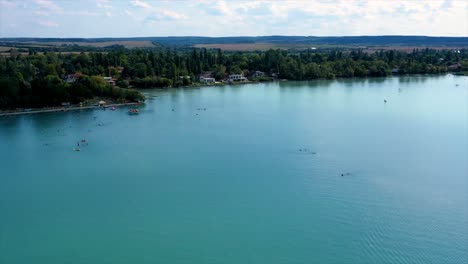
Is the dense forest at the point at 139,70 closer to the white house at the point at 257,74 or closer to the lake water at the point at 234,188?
the white house at the point at 257,74

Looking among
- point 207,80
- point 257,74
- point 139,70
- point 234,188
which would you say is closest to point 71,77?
point 139,70

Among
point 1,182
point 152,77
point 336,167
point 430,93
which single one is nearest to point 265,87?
point 152,77

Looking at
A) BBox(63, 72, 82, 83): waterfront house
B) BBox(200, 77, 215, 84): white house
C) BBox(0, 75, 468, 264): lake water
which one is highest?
BBox(63, 72, 82, 83): waterfront house

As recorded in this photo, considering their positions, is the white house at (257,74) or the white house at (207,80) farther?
the white house at (257,74)

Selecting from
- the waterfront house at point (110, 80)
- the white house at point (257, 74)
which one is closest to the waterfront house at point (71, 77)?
the waterfront house at point (110, 80)

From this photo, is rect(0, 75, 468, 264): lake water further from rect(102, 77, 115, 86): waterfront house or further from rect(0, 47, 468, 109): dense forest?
rect(102, 77, 115, 86): waterfront house

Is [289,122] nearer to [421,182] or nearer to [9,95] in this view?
[421,182]

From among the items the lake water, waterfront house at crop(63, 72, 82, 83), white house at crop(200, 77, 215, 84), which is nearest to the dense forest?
waterfront house at crop(63, 72, 82, 83)
